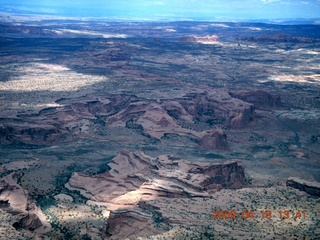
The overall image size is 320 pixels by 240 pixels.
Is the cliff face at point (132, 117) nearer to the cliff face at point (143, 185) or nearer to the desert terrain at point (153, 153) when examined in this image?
the desert terrain at point (153, 153)

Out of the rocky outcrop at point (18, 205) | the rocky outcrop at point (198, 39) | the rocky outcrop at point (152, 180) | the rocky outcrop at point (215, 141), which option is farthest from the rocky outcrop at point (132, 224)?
the rocky outcrop at point (198, 39)

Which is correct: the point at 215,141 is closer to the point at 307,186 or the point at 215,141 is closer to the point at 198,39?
the point at 307,186

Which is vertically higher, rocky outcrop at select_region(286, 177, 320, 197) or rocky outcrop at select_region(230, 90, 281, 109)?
rocky outcrop at select_region(286, 177, 320, 197)

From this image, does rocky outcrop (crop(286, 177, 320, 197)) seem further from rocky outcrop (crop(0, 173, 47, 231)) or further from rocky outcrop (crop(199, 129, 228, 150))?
rocky outcrop (crop(0, 173, 47, 231))

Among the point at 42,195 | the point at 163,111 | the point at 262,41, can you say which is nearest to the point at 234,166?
the point at 42,195

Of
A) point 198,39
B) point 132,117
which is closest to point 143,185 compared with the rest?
point 132,117
